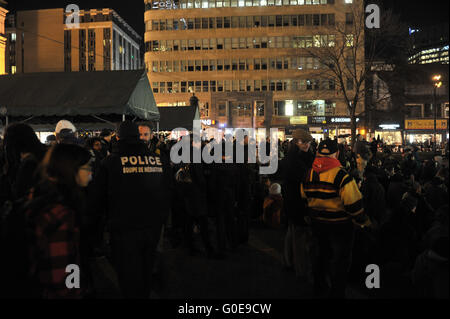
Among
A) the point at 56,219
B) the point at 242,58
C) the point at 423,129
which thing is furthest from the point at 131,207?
the point at 242,58

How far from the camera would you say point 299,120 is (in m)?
55.2

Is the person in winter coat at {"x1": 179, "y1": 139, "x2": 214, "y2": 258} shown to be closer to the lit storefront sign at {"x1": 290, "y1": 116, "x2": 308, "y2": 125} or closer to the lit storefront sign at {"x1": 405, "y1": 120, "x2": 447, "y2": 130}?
the lit storefront sign at {"x1": 405, "y1": 120, "x2": 447, "y2": 130}

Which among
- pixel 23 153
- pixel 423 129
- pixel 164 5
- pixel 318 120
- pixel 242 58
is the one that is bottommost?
pixel 23 153

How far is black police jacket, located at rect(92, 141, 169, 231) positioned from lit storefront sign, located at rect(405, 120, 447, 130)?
51.0 metres

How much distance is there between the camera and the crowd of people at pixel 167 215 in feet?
8.01

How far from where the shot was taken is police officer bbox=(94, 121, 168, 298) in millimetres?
3451

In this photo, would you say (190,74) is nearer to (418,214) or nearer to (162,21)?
(162,21)

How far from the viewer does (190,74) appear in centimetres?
5975

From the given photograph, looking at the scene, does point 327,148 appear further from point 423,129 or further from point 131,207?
point 423,129

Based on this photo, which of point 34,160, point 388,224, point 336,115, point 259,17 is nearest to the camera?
point 34,160

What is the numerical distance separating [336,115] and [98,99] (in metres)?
48.6

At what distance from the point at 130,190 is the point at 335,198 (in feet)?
7.46
